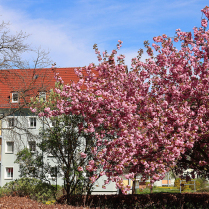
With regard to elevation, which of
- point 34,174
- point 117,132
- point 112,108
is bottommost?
point 34,174

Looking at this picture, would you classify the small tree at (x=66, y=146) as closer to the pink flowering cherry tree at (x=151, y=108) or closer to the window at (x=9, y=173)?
the pink flowering cherry tree at (x=151, y=108)

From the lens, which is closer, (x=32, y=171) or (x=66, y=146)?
(x=66, y=146)

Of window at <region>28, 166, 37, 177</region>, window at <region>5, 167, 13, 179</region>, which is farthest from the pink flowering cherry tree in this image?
window at <region>5, 167, 13, 179</region>

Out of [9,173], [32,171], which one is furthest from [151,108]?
[9,173]

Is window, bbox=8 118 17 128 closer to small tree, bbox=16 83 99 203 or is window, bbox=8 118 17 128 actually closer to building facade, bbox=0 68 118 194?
building facade, bbox=0 68 118 194

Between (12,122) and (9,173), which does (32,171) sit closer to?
(12,122)

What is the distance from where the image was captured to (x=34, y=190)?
56.8ft

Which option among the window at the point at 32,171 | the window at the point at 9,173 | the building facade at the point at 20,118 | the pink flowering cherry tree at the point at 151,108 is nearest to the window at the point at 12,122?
the building facade at the point at 20,118

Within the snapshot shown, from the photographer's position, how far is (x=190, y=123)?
11.3 m

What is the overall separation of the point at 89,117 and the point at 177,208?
572cm

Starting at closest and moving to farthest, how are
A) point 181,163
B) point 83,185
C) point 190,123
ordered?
point 190,123
point 181,163
point 83,185

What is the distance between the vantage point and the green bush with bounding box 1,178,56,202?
1688 cm

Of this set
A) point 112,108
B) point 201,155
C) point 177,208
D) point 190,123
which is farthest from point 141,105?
point 177,208

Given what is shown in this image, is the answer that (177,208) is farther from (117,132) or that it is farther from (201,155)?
(117,132)
